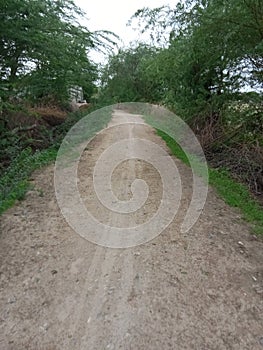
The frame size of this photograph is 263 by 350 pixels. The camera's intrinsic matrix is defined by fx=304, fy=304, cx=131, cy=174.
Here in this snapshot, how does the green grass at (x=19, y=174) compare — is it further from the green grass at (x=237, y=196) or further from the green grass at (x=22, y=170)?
the green grass at (x=237, y=196)

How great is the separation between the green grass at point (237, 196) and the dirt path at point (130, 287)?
214 mm

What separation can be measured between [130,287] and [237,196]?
2937 millimetres

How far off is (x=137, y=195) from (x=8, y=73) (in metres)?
3.97

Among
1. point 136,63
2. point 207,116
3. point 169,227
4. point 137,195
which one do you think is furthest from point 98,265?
point 136,63

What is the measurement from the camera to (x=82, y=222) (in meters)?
3.91

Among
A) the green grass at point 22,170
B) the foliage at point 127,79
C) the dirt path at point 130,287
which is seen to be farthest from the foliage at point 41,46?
the foliage at point 127,79

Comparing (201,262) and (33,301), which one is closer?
(33,301)

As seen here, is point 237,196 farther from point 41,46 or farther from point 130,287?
point 41,46

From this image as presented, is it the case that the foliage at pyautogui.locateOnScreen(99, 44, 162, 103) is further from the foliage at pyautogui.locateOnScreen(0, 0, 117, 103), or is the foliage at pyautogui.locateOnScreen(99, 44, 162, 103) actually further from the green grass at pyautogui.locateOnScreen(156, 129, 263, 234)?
the green grass at pyautogui.locateOnScreen(156, 129, 263, 234)

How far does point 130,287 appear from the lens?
2.71m

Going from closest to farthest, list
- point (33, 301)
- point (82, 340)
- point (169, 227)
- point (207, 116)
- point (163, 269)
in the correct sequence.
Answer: point (82, 340) → point (33, 301) → point (163, 269) → point (169, 227) → point (207, 116)

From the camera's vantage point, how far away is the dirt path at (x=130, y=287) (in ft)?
7.35

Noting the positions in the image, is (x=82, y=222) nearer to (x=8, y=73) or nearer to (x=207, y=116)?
(x=8, y=73)

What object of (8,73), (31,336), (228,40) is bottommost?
(31,336)
